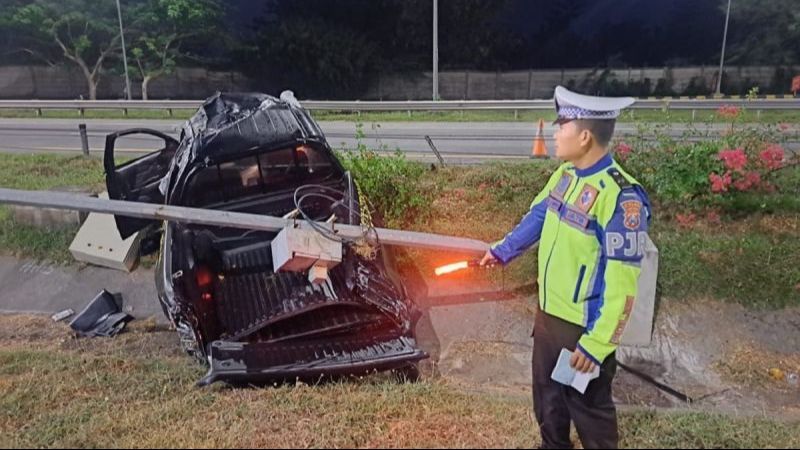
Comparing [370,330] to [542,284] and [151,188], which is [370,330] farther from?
[151,188]

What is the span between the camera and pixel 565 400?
94.3 inches

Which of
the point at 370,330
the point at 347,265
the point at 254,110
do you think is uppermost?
the point at 254,110

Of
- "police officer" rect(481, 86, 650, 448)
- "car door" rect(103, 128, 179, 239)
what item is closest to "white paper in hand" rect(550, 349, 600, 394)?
"police officer" rect(481, 86, 650, 448)

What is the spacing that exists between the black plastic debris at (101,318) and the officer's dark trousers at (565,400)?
457 cm

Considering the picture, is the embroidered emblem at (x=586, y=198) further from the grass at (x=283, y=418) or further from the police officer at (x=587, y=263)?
the grass at (x=283, y=418)

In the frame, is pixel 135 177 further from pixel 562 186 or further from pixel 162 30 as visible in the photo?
pixel 162 30

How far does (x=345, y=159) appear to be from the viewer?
23.5 feet

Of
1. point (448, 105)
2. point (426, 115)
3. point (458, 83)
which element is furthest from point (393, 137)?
point (458, 83)

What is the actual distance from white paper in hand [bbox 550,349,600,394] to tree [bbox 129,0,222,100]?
88.6ft

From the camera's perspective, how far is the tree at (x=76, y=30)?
24688 millimetres

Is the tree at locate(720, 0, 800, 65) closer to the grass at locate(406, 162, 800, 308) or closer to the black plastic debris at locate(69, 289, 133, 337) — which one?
the grass at locate(406, 162, 800, 308)

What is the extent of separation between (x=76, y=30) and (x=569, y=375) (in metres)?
29.3

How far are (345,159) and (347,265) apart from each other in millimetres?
2968

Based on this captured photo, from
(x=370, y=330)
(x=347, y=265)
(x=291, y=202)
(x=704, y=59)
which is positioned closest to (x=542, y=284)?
(x=370, y=330)
